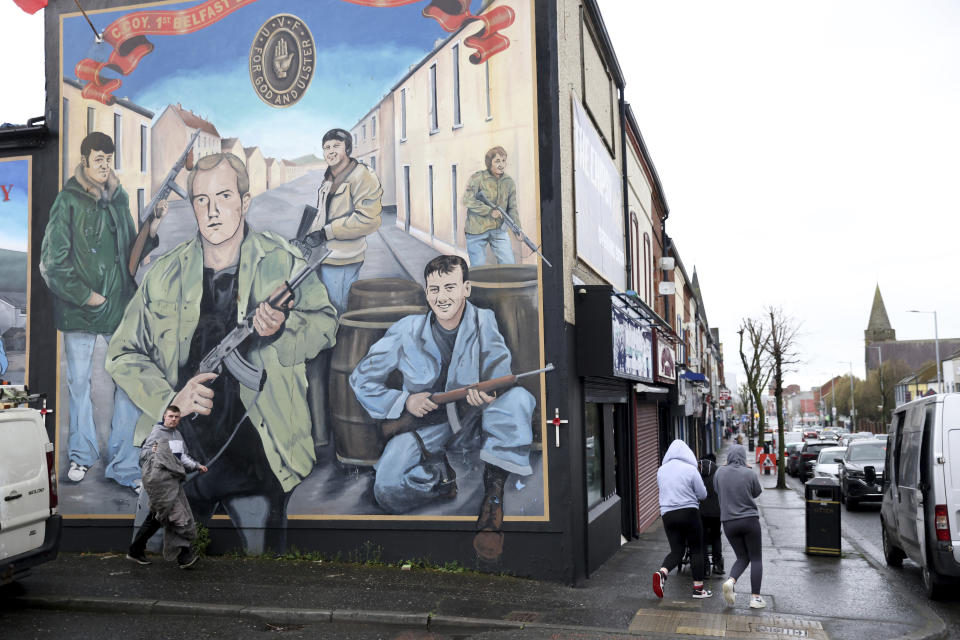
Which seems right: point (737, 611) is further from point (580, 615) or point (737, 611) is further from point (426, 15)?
point (426, 15)

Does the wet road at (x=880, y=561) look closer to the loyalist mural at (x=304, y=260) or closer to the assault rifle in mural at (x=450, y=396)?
the loyalist mural at (x=304, y=260)

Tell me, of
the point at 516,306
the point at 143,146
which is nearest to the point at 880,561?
the point at 516,306

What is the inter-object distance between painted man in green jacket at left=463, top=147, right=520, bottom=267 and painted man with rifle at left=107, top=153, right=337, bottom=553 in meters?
2.08

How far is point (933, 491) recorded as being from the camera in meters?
9.30

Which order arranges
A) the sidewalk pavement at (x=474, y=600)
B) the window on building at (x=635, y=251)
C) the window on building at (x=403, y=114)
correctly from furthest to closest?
1. the window on building at (x=635, y=251)
2. the window on building at (x=403, y=114)
3. the sidewalk pavement at (x=474, y=600)

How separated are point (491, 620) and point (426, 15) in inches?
292

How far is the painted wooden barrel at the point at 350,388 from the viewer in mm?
10695

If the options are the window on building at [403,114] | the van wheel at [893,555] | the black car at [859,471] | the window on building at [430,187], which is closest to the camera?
the window on building at [430,187]

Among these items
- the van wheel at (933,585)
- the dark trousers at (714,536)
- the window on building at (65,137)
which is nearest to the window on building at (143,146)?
the window on building at (65,137)

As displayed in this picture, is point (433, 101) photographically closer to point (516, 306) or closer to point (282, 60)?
point (282, 60)

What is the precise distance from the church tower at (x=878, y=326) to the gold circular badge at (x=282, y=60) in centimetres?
13598

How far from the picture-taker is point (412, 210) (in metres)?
10.9

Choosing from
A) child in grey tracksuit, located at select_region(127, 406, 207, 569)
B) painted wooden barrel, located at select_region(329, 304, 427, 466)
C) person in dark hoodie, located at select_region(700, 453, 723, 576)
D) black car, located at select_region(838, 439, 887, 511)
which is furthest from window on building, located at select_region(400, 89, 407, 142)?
black car, located at select_region(838, 439, 887, 511)

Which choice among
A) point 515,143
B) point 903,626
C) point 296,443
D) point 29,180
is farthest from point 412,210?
point 903,626
